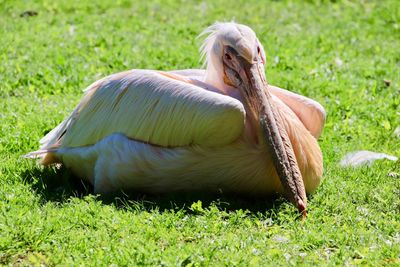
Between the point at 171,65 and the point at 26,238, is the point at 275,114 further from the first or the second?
the point at 171,65

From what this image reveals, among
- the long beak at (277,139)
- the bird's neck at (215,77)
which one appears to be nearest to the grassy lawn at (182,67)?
the long beak at (277,139)

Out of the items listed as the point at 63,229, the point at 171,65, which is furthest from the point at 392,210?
the point at 171,65

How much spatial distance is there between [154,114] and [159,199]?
0.58m

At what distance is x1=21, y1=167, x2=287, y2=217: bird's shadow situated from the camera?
5.69m

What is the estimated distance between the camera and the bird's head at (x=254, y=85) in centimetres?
560

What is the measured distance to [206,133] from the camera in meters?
5.69

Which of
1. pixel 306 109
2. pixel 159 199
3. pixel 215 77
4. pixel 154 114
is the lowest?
pixel 159 199

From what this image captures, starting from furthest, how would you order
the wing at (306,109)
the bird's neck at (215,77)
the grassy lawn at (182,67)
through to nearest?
1. the wing at (306,109)
2. the bird's neck at (215,77)
3. the grassy lawn at (182,67)

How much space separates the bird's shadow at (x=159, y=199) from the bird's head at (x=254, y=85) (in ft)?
0.86

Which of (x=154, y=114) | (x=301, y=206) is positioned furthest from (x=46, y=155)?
(x=301, y=206)

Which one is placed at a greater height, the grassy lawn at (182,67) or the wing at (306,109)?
the wing at (306,109)

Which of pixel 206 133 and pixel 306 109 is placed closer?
pixel 206 133

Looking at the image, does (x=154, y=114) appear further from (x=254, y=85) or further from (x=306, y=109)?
(x=306, y=109)

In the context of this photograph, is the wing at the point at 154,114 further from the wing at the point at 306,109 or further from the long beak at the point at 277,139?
the wing at the point at 306,109
